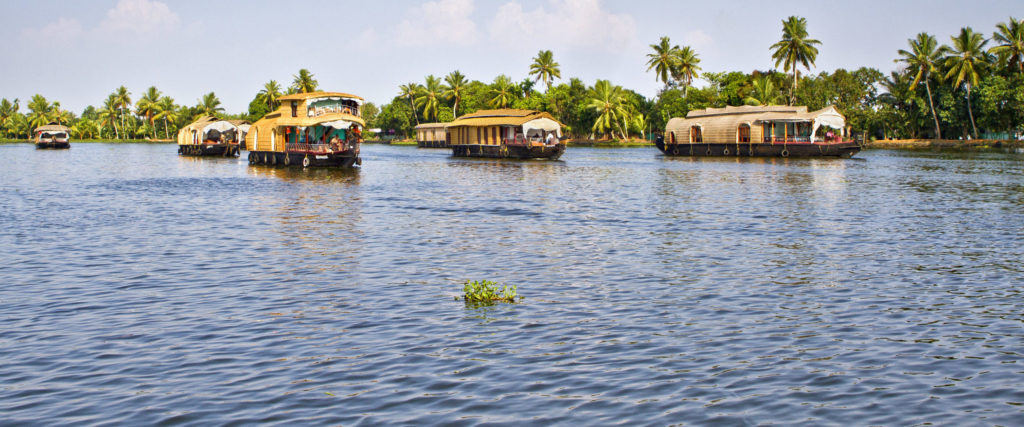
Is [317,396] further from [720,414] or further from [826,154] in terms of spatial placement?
[826,154]

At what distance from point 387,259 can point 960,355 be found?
9.65m

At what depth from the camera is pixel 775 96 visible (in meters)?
93.8

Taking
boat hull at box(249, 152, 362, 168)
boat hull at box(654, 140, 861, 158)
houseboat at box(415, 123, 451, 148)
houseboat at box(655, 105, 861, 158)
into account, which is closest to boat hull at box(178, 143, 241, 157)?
boat hull at box(249, 152, 362, 168)

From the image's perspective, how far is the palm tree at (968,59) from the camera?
80875mm

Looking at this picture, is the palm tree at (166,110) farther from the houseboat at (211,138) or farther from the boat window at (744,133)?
the boat window at (744,133)

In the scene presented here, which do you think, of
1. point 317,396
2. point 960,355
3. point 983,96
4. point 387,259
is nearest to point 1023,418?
point 960,355

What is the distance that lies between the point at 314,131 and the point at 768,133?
122ft

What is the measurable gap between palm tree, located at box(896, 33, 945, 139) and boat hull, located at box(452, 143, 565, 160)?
138ft

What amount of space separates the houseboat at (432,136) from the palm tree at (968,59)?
61.3m

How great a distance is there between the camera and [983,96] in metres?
79.8

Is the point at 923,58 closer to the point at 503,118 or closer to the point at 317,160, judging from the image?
the point at 503,118

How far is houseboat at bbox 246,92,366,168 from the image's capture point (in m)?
48.0

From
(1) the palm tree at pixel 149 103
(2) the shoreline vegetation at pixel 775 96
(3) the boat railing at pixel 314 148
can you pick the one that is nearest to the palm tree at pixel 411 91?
(2) the shoreline vegetation at pixel 775 96

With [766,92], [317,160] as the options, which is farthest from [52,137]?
[766,92]
